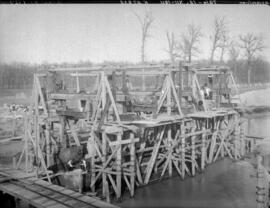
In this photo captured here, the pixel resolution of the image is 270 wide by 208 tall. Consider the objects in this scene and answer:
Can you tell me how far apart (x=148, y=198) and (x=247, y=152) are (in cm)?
1046

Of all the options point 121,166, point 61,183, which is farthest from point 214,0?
point 61,183

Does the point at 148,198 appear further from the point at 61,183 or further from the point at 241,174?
the point at 241,174

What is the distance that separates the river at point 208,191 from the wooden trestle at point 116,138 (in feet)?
1.49

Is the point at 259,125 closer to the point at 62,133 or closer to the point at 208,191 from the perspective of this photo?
the point at 208,191

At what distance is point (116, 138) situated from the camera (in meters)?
16.1

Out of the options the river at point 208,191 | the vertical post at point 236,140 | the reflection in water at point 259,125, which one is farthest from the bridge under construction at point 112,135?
the reflection in water at point 259,125

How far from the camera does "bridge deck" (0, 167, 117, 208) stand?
33.7 ft

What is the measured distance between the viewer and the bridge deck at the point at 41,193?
10281mm

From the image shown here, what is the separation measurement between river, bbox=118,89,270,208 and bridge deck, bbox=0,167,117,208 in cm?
298

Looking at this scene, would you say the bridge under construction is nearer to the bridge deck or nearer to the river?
the bridge deck

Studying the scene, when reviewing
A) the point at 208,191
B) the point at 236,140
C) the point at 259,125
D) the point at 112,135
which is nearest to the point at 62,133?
the point at 112,135

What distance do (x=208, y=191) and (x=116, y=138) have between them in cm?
485

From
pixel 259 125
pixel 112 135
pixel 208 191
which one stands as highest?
pixel 112 135

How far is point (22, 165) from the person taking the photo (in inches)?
731
